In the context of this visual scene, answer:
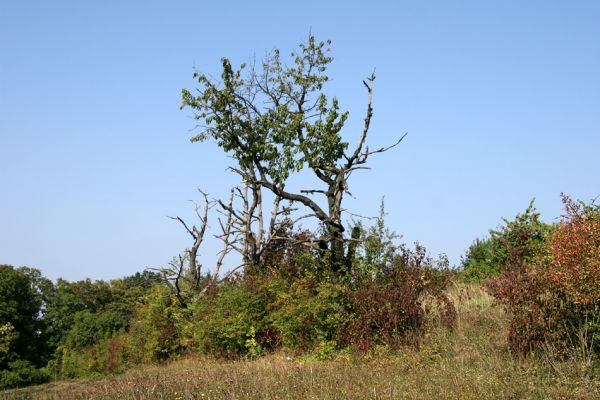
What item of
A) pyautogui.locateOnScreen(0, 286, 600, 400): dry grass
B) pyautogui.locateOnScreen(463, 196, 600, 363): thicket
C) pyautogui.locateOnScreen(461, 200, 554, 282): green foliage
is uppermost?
pyautogui.locateOnScreen(461, 200, 554, 282): green foliage

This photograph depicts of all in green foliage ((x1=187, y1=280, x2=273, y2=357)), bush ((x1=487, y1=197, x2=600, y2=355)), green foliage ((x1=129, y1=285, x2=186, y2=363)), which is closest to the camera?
bush ((x1=487, y1=197, x2=600, y2=355))

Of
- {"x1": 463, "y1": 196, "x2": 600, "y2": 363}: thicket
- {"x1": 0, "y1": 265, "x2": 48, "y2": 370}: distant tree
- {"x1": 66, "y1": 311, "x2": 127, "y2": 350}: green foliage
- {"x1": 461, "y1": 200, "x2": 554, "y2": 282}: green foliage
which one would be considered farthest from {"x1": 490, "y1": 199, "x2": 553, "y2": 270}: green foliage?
{"x1": 0, "y1": 265, "x2": 48, "y2": 370}: distant tree

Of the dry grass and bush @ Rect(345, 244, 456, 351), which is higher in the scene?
bush @ Rect(345, 244, 456, 351)

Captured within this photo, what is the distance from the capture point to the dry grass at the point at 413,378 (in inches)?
→ 367

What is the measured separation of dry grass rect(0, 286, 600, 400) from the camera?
931 cm

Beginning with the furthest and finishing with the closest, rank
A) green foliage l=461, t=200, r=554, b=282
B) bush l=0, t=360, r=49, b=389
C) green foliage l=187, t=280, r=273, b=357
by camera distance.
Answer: bush l=0, t=360, r=49, b=389, green foliage l=187, t=280, r=273, b=357, green foliage l=461, t=200, r=554, b=282

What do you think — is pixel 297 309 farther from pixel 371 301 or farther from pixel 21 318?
pixel 21 318

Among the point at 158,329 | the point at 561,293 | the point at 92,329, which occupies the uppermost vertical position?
the point at 92,329

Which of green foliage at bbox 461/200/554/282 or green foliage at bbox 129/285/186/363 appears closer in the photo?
green foliage at bbox 461/200/554/282

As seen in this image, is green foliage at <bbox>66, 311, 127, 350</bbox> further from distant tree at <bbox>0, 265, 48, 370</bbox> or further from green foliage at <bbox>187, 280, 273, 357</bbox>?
green foliage at <bbox>187, 280, 273, 357</bbox>

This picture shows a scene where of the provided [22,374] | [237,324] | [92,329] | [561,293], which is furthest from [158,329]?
[22,374]

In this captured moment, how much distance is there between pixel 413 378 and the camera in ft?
34.6

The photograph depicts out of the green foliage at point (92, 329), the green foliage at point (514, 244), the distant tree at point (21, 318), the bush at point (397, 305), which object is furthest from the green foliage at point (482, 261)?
the distant tree at point (21, 318)

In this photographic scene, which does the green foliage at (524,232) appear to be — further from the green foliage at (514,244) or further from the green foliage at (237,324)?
the green foliage at (237,324)
